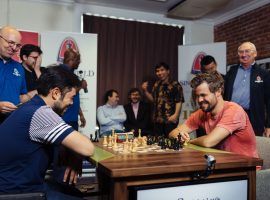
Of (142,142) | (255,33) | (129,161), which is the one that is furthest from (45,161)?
(255,33)

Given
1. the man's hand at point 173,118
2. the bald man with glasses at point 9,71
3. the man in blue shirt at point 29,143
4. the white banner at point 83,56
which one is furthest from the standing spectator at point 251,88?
the man in blue shirt at point 29,143

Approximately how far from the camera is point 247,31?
550 centimetres

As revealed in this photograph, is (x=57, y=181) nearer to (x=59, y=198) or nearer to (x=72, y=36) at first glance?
(x=59, y=198)

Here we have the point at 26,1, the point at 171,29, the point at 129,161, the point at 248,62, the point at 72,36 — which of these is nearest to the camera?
the point at 129,161

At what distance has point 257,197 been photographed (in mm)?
1713

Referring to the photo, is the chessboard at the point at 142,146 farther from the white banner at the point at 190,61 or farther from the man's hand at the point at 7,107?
the white banner at the point at 190,61

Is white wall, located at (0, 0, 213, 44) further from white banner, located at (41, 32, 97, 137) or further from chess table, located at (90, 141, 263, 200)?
chess table, located at (90, 141, 263, 200)

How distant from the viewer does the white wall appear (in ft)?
16.7

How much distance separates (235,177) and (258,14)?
172 inches

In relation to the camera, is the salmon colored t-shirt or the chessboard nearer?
the chessboard

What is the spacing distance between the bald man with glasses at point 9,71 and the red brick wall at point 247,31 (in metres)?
3.89

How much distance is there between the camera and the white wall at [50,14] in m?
5.09

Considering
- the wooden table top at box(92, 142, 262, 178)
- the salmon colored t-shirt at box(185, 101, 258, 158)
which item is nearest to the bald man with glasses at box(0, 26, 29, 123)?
the wooden table top at box(92, 142, 262, 178)

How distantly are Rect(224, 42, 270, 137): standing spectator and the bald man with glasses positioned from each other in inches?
92.4
